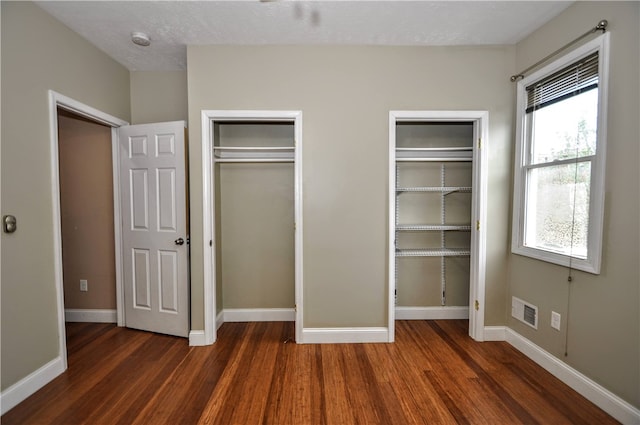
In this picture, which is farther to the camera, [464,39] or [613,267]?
[464,39]

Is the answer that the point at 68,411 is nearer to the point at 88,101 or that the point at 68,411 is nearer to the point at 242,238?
the point at 242,238

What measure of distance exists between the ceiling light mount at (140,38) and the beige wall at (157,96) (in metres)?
0.56

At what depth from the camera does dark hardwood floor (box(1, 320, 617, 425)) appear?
168 cm

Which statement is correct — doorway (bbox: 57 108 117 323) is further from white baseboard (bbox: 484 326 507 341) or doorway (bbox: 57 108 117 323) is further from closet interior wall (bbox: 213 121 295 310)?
white baseboard (bbox: 484 326 507 341)

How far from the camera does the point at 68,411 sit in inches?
67.9

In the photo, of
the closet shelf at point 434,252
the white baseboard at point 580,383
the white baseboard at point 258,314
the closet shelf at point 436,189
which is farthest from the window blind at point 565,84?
the white baseboard at point 258,314

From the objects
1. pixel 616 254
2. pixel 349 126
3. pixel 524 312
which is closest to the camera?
pixel 616 254

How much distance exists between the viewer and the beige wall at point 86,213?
2.87 metres

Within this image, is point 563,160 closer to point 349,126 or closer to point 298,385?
point 349,126

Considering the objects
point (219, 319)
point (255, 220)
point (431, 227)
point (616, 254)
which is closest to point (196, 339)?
point (219, 319)

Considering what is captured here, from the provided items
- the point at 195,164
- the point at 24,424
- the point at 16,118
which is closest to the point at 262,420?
the point at 24,424

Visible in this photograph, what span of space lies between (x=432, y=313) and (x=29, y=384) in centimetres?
354

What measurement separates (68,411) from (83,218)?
199 cm

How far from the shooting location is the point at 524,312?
238cm
